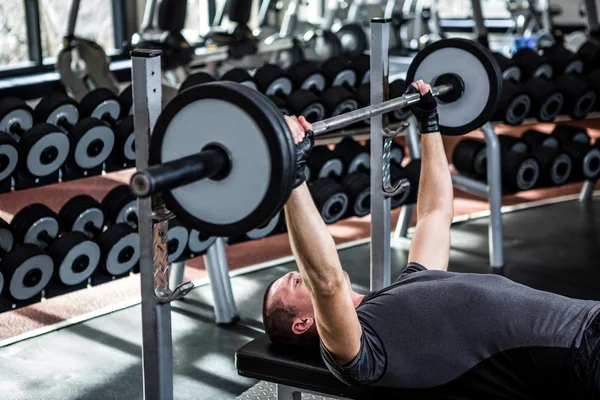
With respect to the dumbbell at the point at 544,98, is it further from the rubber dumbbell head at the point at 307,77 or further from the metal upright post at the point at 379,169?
the metal upright post at the point at 379,169

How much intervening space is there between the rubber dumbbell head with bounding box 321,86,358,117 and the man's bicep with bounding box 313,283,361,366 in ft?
6.57

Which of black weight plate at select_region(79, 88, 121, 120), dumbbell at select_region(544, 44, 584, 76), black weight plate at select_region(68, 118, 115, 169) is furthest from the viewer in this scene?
dumbbell at select_region(544, 44, 584, 76)

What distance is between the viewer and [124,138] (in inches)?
113

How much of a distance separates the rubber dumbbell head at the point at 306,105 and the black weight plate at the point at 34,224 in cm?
114

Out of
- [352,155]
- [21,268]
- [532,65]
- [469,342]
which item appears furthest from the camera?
[532,65]

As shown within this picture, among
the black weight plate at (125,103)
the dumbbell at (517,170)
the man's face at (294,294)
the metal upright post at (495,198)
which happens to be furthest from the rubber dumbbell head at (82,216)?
the dumbbell at (517,170)

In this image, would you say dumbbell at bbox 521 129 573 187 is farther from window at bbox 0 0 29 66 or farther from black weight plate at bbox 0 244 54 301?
window at bbox 0 0 29 66

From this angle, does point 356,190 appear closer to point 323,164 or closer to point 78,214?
point 323,164

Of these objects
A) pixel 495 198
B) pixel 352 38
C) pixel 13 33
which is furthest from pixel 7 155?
pixel 352 38

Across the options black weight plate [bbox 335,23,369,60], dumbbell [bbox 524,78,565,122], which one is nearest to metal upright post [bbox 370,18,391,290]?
dumbbell [bbox 524,78,565,122]

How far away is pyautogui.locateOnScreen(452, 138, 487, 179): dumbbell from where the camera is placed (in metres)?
3.81

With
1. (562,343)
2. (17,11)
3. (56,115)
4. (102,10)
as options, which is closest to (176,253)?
(56,115)

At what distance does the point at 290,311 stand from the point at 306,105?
1727mm

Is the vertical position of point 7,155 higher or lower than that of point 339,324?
higher
